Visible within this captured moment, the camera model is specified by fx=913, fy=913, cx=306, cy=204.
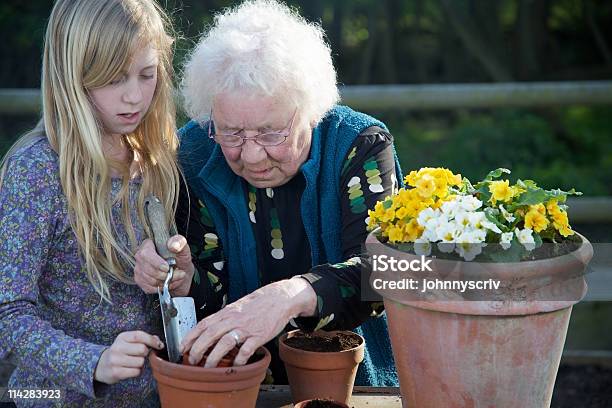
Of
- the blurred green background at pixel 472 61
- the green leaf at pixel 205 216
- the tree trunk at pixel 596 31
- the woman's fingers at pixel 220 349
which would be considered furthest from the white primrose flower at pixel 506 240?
the tree trunk at pixel 596 31

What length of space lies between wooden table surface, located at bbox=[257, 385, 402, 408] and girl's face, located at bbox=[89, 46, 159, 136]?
0.69m

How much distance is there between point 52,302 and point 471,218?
3.18 ft

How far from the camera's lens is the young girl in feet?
6.28

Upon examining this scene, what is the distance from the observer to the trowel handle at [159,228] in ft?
6.50

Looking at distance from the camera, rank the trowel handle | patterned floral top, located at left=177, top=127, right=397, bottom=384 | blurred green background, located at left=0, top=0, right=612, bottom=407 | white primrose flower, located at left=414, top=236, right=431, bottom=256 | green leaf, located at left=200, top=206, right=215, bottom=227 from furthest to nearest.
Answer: blurred green background, located at left=0, top=0, right=612, bottom=407 → green leaf, located at left=200, top=206, right=215, bottom=227 → patterned floral top, located at left=177, top=127, right=397, bottom=384 → the trowel handle → white primrose flower, located at left=414, top=236, right=431, bottom=256

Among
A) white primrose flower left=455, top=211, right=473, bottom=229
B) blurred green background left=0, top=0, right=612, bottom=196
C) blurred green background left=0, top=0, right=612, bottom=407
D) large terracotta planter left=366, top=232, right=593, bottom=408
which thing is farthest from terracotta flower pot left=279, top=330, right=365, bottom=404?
blurred green background left=0, top=0, right=612, bottom=196

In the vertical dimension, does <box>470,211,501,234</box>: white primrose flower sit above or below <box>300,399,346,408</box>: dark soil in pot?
above

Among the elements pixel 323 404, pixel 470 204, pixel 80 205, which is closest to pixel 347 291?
pixel 323 404

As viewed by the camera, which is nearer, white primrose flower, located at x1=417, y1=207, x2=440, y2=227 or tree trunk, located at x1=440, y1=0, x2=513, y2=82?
white primrose flower, located at x1=417, y1=207, x2=440, y2=227

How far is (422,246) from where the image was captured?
69.6 inches

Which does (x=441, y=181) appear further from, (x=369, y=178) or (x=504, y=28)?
(x=504, y=28)

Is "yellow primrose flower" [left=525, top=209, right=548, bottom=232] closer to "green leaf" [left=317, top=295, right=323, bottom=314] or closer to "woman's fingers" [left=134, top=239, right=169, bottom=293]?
"green leaf" [left=317, top=295, right=323, bottom=314]

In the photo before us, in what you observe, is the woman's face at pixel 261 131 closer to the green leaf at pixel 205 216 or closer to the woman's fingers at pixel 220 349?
the green leaf at pixel 205 216

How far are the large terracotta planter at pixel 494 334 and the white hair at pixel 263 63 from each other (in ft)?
1.90
